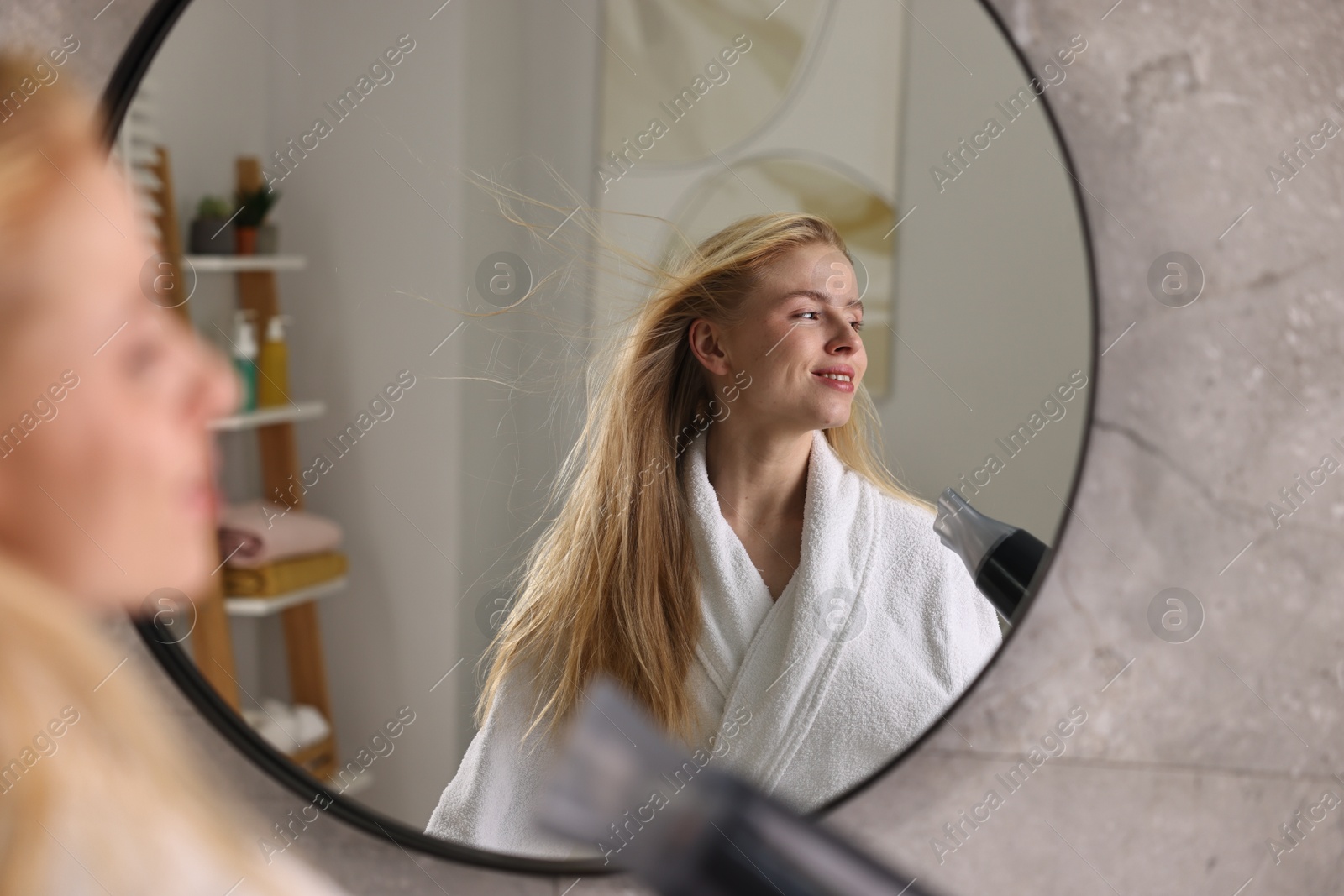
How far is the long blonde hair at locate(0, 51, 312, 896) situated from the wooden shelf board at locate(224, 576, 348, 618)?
0.19 metres

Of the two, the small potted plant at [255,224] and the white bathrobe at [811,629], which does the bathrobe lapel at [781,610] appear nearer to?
the white bathrobe at [811,629]

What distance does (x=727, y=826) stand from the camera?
0.26 meters

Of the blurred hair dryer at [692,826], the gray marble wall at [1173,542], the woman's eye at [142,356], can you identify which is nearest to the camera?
the blurred hair dryer at [692,826]

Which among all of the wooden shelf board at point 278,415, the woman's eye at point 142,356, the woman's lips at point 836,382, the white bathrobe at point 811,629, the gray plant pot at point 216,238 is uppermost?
the gray plant pot at point 216,238

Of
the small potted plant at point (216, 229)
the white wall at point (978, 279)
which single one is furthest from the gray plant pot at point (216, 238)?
the white wall at point (978, 279)

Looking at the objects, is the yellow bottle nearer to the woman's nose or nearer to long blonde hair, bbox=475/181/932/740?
the woman's nose

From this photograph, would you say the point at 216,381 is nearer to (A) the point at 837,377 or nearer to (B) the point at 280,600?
(B) the point at 280,600

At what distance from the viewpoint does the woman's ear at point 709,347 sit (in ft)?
1.89

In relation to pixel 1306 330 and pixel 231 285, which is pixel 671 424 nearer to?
pixel 231 285

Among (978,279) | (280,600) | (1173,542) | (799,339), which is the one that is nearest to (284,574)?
(280,600)

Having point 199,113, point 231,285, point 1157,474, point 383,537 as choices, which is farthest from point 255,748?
point 1157,474

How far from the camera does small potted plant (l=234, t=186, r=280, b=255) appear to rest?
1.96 ft

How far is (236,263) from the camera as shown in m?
0.60

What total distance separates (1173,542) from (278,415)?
582 mm
